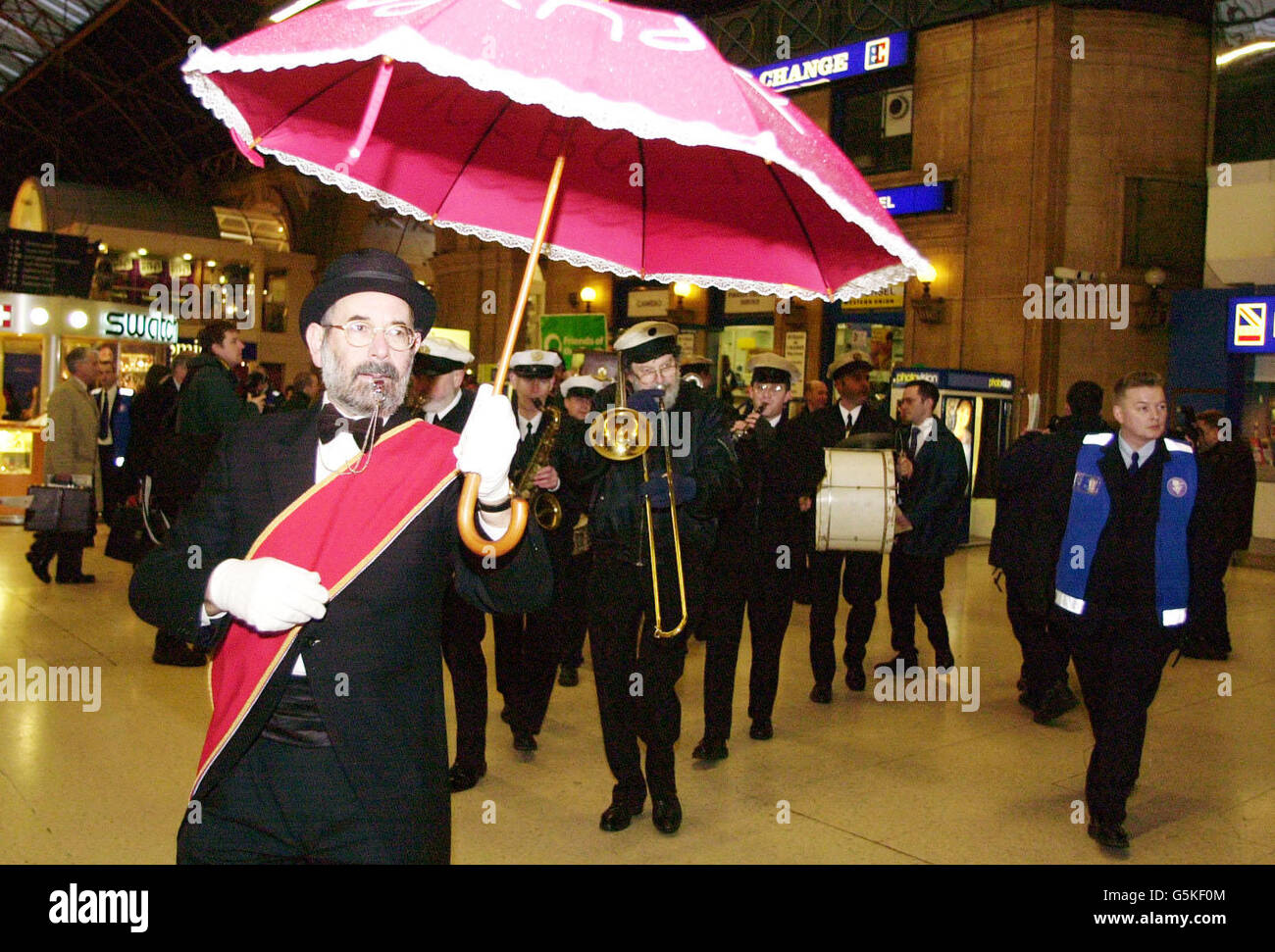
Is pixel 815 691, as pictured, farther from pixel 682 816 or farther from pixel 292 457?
pixel 292 457

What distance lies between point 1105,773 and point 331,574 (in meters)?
3.63

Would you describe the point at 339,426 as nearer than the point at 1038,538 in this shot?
Yes

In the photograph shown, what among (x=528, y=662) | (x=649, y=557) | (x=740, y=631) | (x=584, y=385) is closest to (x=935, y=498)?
(x=740, y=631)

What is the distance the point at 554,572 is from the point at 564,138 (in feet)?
11.5

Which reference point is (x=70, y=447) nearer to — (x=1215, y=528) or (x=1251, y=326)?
(x=1215, y=528)

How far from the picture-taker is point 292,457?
225 centimetres

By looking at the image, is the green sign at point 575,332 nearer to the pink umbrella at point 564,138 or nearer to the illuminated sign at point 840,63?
the pink umbrella at point 564,138

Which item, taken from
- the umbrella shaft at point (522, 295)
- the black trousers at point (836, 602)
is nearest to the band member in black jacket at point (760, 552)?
the black trousers at point (836, 602)

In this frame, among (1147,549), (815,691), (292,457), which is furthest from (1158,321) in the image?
(292,457)

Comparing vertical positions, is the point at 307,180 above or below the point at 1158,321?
above

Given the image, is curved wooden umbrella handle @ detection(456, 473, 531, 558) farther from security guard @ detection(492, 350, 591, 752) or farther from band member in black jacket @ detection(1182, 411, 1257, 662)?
band member in black jacket @ detection(1182, 411, 1257, 662)

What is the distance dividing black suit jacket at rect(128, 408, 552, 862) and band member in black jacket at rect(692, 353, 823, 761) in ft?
9.41

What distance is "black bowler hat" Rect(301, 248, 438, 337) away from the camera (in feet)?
7.37

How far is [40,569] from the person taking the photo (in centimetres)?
959
